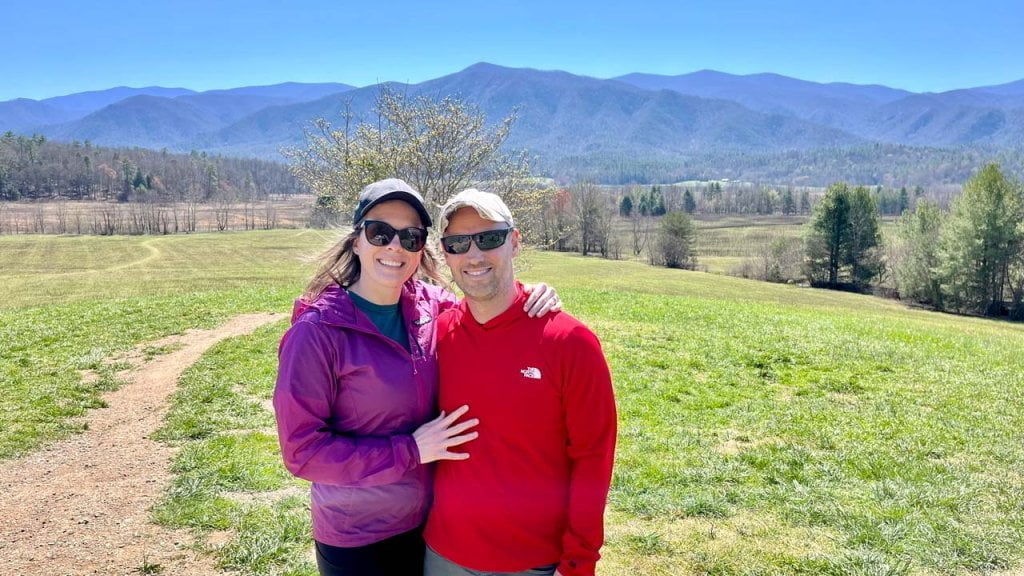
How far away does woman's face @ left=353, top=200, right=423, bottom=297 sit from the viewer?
2744 millimetres

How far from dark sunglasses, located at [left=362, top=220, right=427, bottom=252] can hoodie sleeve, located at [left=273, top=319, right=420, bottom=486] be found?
0.51 m

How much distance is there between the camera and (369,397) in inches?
101

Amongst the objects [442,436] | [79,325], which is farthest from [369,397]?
[79,325]

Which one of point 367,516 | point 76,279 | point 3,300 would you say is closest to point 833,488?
point 367,516

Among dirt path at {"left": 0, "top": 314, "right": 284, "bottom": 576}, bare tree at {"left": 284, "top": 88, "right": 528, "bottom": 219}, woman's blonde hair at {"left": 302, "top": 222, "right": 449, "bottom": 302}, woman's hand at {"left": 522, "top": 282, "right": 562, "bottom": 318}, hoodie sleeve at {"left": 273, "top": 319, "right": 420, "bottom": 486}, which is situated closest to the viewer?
hoodie sleeve at {"left": 273, "top": 319, "right": 420, "bottom": 486}

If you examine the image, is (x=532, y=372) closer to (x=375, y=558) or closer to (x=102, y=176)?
(x=375, y=558)

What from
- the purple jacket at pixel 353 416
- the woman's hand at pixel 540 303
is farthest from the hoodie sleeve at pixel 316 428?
the woman's hand at pixel 540 303

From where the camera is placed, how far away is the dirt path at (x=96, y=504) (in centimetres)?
473

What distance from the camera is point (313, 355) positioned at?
2432 millimetres

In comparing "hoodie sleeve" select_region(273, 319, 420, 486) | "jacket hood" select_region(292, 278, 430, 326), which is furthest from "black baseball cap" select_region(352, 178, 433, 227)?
"hoodie sleeve" select_region(273, 319, 420, 486)

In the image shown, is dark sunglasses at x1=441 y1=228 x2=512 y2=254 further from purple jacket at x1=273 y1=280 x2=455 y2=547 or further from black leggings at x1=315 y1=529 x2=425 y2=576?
black leggings at x1=315 y1=529 x2=425 y2=576

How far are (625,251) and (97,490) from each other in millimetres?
79847

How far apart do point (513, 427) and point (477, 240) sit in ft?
2.76

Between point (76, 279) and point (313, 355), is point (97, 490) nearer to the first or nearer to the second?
point (313, 355)
